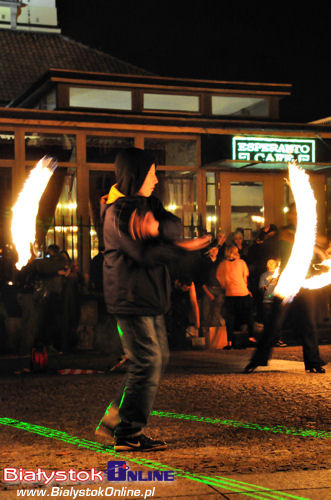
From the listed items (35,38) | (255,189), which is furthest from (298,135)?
(35,38)

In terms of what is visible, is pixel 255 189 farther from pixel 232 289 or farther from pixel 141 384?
pixel 141 384

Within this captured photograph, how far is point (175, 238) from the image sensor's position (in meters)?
5.47

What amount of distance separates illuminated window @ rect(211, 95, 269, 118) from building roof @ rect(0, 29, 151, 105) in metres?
12.0

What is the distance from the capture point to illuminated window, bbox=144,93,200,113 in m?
19.3

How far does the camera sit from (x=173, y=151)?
60.4 feet

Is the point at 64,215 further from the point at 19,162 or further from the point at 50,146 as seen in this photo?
the point at 50,146

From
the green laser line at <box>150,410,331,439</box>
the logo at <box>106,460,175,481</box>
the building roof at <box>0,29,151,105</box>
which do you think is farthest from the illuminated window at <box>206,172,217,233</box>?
the logo at <box>106,460,175,481</box>

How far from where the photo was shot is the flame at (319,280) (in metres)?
9.52

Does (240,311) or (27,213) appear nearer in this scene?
(27,213)

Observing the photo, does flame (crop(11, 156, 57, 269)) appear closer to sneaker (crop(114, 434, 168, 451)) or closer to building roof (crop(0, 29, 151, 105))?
sneaker (crop(114, 434, 168, 451))

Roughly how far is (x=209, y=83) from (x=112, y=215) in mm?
14481

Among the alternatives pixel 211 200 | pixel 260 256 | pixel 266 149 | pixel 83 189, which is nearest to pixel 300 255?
pixel 260 256

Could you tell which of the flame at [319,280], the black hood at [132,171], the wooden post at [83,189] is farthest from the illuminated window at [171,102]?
the black hood at [132,171]

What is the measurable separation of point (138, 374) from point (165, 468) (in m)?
0.76
